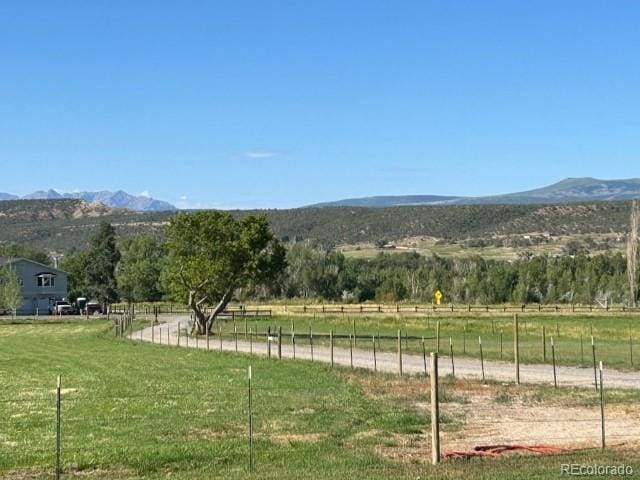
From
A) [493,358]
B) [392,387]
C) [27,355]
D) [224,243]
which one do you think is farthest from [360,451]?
[224,243]

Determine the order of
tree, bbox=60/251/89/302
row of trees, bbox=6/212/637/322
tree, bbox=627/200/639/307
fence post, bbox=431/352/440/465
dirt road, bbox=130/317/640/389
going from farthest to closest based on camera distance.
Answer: tree, bbox=60/251/89/302 → row of trees, bbox=6/212/637/322 → tree, bbox=627/200/639/307 → dirt road, bbox=130/317/640/389 → fence post, bbox=431/352/440/465

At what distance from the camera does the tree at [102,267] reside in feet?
431

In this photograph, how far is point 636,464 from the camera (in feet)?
50.5

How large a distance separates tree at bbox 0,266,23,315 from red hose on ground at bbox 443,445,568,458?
297ft

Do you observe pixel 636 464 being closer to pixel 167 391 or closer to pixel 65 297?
pixel 167 391

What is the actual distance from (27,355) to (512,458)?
1346 inches

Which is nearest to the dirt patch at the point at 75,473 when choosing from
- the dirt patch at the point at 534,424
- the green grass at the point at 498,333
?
the dirt patch at the point at 534,424

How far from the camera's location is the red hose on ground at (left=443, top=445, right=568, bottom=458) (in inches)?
671

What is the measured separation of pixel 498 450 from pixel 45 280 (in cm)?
10371

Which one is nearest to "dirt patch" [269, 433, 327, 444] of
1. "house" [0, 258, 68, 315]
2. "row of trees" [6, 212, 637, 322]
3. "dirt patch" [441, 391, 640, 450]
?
"dirt patch" [441, 391, 640, 450]

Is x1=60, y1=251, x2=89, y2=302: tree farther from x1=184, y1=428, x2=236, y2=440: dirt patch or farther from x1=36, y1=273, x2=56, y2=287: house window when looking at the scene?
x1=184, y1=428, x2=236, y2=440: dirt patch

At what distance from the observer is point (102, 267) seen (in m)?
131

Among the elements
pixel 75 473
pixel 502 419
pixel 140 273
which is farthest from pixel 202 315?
pixel 140 273

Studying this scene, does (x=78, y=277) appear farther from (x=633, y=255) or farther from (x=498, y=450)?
(x=498, y=450)
